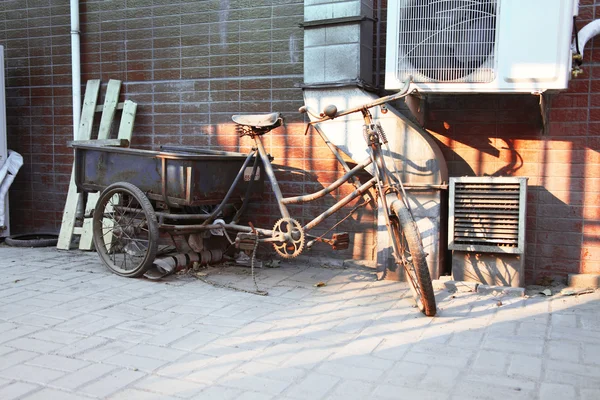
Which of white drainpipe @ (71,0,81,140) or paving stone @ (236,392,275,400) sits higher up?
white drainpipe @ (71,0,81,140)

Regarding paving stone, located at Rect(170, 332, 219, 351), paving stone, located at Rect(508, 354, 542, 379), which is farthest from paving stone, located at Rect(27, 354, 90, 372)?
paving stone, located at Rect(508, 354, 542, 379)

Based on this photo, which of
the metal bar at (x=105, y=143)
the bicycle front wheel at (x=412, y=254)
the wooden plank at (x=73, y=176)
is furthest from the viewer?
the wooden plank at (x=73, y=176)

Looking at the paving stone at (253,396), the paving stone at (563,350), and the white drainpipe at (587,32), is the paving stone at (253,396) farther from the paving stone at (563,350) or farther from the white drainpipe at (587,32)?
the white drainpipe at (587,32)

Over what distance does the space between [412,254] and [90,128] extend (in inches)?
164

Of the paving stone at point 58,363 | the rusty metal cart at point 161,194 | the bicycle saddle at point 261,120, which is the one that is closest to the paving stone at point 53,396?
the paving stone at point 58,363

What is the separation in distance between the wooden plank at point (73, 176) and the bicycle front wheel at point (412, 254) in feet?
12.6

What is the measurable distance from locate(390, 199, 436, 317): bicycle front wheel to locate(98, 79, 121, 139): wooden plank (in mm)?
3596

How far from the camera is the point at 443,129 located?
503 cm

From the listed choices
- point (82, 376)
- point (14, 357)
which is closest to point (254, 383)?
point (82, 376)

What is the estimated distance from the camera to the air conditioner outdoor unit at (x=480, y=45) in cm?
402

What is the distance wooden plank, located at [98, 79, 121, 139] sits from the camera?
6.32 metres

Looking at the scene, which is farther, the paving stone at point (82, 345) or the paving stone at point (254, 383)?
the paving stone at point (82, 345)

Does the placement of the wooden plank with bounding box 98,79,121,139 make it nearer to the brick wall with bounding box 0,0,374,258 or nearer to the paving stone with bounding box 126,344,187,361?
the brick wall with bounding box 0,0,374,258

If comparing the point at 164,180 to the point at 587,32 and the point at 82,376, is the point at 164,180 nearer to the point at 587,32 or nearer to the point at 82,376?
the point at 82,376
